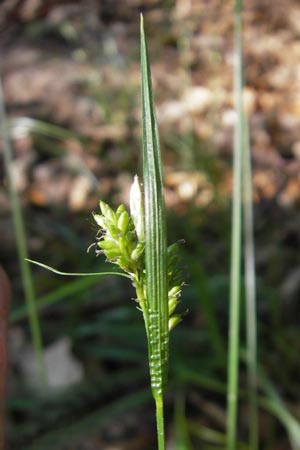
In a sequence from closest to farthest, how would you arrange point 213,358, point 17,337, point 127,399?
point 127,399 → point 213,358 → point 17,337

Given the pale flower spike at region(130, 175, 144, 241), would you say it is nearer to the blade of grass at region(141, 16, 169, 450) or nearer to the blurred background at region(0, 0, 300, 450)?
the blade of grass at region(141, 16, 169, 450)

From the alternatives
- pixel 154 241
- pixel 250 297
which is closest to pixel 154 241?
pixel 154 241

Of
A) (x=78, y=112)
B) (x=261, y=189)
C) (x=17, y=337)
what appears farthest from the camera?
(x=78, y=112)

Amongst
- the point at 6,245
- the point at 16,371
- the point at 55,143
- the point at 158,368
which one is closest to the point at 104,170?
the point at 55,143

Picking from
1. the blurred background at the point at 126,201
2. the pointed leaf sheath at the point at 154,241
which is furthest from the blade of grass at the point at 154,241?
the blurred background at the point at 126,201

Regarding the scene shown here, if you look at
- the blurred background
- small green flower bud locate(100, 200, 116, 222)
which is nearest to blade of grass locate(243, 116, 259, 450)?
the blurred background

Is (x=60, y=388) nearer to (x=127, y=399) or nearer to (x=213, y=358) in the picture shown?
(x=127, y=399)

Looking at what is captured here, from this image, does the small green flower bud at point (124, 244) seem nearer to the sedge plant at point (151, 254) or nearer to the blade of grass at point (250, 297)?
the sedge plant at point (151, 254)
